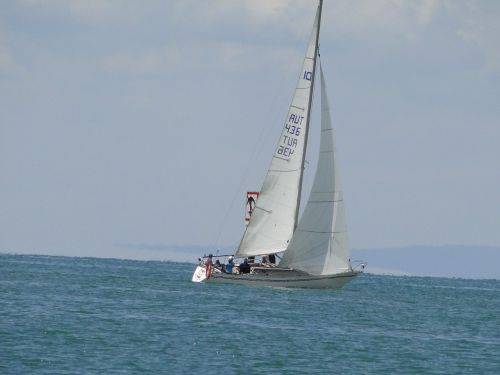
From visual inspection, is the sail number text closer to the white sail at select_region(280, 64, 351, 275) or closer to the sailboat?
the sailboat

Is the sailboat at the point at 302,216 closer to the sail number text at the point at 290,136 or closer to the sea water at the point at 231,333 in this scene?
the sail number text at the point at 290,136

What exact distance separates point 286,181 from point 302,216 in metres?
2.39

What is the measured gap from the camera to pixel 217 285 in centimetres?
7919

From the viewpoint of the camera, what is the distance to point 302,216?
70.5 meters

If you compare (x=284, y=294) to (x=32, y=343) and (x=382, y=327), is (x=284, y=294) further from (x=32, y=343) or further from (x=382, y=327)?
(x=32, y=343)

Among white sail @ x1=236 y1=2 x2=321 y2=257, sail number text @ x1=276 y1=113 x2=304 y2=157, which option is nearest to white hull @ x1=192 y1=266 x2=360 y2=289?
white sail @ x1=236 y1=2 x2=321 y2=257

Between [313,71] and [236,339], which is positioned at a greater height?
[313,71]

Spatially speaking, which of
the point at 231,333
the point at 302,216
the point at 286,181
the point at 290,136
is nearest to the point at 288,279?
the point at 302,216

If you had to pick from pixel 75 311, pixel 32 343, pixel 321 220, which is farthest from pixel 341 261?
pixel 32 343

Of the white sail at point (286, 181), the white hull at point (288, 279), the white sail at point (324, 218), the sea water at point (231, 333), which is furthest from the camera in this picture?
the white sail at point (286, 181)

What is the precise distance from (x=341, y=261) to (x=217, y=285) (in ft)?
37.4

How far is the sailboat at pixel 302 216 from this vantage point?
69.8 metres

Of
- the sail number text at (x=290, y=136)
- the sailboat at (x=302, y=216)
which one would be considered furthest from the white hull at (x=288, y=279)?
the sail number text at (x=290, y=136)

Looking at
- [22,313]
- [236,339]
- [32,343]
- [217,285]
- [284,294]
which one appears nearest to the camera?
[32,343]
